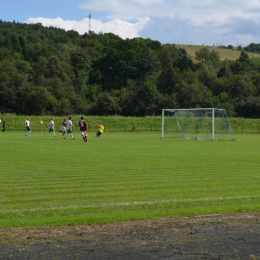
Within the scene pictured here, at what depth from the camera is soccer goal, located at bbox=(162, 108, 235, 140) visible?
154 ft

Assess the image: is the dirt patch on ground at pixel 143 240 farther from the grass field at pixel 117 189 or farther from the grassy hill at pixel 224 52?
the grassy hill at pixel 224 52

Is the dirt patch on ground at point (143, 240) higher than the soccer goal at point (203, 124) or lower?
lower

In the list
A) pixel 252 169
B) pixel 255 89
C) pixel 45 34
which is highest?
pixel 45 34

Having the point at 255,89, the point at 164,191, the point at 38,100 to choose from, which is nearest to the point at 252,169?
the point at 164,191

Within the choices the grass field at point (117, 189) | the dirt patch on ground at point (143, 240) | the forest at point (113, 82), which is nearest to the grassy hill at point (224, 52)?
the forest at point (113, 82)

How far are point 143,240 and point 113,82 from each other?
385ft

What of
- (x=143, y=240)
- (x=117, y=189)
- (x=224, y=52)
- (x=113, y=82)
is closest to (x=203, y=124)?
(x=117, y=189)

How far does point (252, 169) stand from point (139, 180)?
582 centimetres

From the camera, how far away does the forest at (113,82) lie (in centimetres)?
Result: 9838

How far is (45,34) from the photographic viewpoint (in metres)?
172

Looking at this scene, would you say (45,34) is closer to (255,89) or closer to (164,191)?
(255,89)

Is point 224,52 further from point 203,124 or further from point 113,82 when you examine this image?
point 203,124

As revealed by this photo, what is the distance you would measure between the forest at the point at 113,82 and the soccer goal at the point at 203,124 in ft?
135

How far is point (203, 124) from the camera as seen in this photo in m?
49.2
